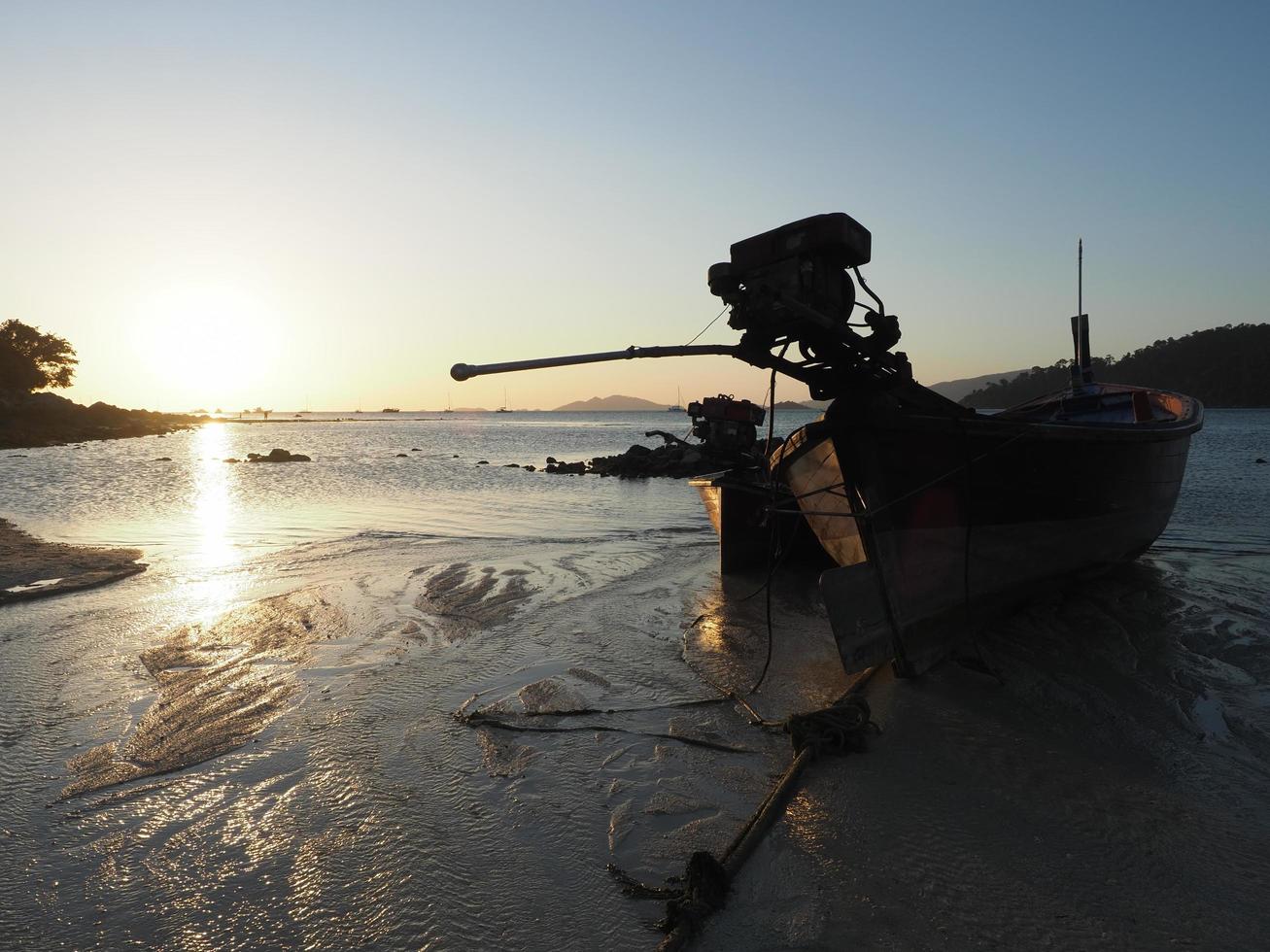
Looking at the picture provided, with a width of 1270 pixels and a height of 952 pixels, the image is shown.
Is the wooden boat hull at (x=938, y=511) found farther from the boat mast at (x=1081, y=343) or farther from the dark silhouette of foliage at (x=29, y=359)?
the dark silhouette of foliage at (x=29, y=359)

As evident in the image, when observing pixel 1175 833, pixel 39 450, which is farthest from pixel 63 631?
pixel 39 450

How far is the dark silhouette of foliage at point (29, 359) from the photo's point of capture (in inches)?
2229

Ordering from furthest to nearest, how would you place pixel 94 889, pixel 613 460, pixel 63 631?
pixel 613 460
pixel 63 631
pixel 94 889

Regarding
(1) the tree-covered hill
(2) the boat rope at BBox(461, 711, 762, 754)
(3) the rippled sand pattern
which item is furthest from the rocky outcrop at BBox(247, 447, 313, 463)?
(1) the tree-covered hill

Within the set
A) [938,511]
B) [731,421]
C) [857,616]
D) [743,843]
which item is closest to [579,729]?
[743,843]

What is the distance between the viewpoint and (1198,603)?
8.38 metres

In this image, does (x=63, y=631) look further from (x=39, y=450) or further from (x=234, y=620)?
(x=39, y=450)

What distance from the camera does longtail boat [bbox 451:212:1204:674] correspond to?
4.77 m

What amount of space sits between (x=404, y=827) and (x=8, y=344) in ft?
241

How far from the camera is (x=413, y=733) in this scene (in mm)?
4891

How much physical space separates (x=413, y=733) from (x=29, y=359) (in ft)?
242

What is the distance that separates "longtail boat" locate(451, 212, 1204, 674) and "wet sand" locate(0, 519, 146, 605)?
7.76 meters

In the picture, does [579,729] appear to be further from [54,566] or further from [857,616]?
[54,566]

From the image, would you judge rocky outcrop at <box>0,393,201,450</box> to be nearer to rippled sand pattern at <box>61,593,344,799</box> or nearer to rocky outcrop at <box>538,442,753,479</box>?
rocky outcrop at <box>538,442,753,479</box>
